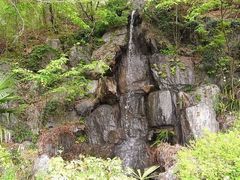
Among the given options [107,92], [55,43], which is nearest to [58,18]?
[55,43]

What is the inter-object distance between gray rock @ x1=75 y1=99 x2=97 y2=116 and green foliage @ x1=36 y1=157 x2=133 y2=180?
503cm

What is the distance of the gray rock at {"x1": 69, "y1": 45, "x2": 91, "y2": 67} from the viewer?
1130 centimetres

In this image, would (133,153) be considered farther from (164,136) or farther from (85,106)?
(85,106)

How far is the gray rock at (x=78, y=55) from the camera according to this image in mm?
11305

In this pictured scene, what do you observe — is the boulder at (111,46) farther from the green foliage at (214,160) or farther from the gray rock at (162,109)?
the green foliage at (214,160)

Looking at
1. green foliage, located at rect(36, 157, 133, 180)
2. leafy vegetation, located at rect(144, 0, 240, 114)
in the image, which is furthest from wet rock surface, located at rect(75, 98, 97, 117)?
green foliage, located at rect(36, 157, 133, 180)

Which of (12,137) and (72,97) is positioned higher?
(72,97)

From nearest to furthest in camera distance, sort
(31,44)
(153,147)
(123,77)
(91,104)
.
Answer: (153,147), (91,104), (123,77), (31,44)

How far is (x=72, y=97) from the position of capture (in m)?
10.0

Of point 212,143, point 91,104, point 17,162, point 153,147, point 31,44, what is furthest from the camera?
point 31,44

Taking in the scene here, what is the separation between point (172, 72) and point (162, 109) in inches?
56.5

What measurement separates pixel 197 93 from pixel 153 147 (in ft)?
6.86

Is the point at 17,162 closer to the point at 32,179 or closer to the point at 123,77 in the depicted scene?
the point at 32,179

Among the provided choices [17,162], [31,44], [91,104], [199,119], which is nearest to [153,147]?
[199,119]
